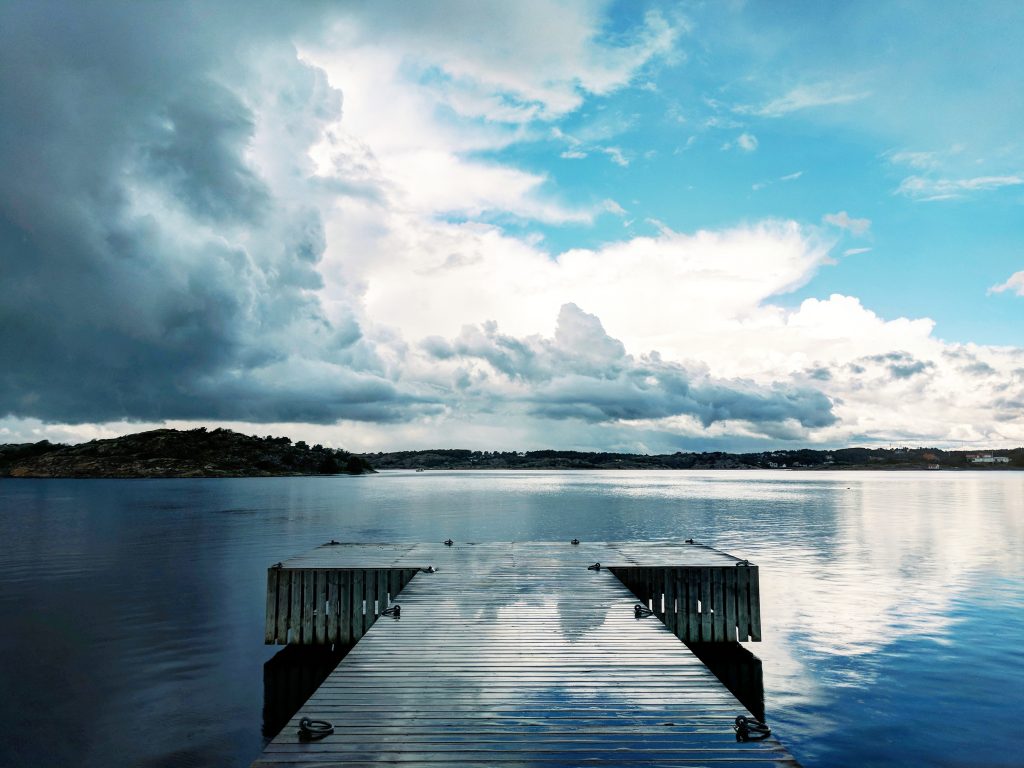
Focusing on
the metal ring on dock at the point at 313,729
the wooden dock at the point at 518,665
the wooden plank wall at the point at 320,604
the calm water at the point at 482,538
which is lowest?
the calm water at the point at 482,538

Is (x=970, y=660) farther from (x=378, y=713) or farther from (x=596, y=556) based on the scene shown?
(x=378, y=713)

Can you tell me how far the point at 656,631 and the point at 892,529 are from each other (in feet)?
201

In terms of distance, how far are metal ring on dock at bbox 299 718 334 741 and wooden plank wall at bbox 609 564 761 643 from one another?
13.2 meters

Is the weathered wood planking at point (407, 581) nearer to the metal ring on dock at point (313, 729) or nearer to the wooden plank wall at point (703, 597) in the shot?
the wooden plank wall at point (703, 597)

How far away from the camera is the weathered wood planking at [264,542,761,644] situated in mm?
19109

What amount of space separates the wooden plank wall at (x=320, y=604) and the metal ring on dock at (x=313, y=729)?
→ 11627 mm

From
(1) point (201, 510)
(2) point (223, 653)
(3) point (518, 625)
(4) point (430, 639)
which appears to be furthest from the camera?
(1) point (201, 510)

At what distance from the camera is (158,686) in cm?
1912

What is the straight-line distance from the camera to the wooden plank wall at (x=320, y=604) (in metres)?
19.1

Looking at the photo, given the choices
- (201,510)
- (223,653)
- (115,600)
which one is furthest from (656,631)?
(201,510)

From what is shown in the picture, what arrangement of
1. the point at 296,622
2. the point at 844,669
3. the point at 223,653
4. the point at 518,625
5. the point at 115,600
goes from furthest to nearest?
1. the point at 115,600
2. the point at 223,653
3. the point at 844,669
4. the point at 296,622
5. the point at 518,625

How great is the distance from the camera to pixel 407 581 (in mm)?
19406

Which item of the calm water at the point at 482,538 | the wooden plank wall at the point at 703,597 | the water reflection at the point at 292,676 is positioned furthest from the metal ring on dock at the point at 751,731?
the water reflection at the point at 292,676

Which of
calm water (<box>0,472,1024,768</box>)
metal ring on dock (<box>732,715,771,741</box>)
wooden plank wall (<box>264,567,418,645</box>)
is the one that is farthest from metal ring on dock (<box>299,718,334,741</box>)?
wooden plank wall (<box>264,567,418,645</box>)
